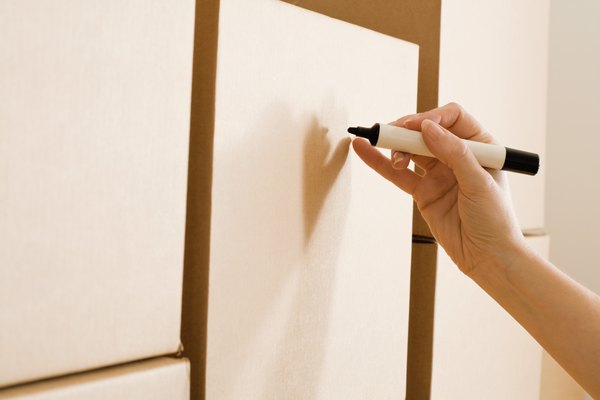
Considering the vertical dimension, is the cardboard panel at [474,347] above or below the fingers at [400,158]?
below

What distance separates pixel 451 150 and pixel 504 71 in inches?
13.0

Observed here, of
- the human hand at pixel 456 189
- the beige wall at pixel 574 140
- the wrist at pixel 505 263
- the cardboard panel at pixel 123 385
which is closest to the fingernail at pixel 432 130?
the human hand at pixel 456 189

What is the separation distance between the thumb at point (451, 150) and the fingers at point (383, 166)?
5 cm

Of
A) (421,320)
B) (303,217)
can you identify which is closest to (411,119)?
(303,217)

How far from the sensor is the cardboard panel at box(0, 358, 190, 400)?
0.88 ft

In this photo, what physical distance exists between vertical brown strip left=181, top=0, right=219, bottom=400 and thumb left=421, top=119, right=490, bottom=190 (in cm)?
18

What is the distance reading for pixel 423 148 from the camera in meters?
0.41

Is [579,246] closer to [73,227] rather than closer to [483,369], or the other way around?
[483,369]

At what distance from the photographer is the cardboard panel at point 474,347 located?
1.82 ft

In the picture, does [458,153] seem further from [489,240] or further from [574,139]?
[574,139]

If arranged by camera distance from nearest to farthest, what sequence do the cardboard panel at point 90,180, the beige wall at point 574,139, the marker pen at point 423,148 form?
1. the cardboard panel at point 90,180
2. the marker pen at point 423,148
3. the beige wall at point 574,139

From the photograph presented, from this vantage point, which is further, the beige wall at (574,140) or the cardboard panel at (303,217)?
the beige wall at (574,140)

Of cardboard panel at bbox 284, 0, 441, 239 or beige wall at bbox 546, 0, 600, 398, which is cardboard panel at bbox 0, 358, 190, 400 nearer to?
cardboard panel at bbox 284, 0, 441, 239

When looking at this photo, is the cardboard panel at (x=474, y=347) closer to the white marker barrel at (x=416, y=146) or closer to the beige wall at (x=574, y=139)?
the white marker barrel at (x=416, y=146)
